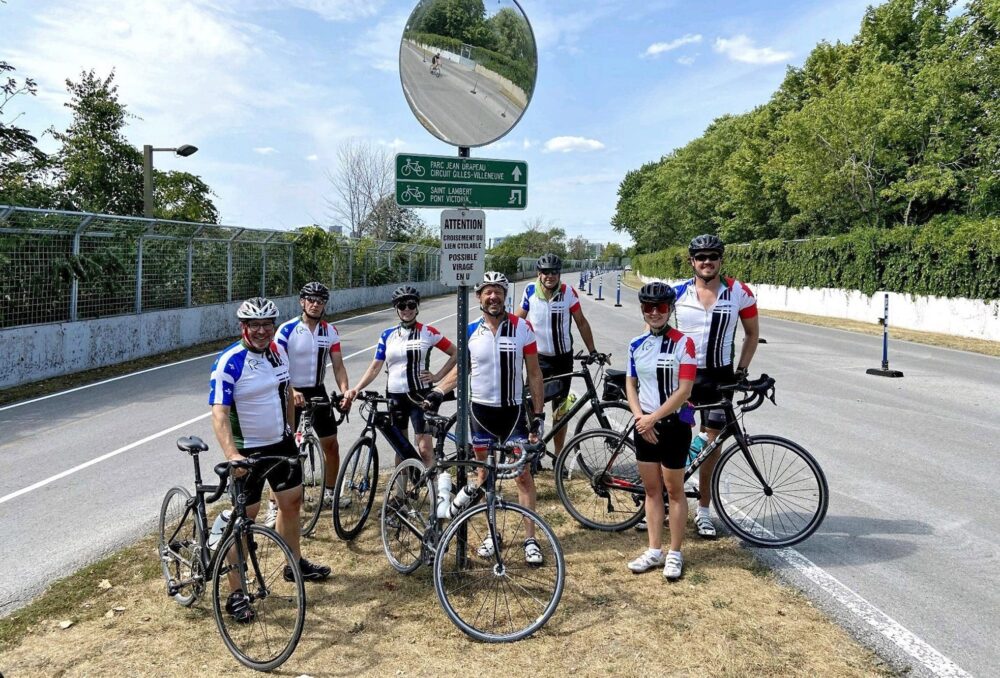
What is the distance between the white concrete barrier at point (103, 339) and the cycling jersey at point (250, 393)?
9980mm

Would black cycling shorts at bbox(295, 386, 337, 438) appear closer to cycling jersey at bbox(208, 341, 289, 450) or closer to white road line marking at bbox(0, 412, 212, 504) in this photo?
cycling jersey at bbox(208, 341, 289, 450)

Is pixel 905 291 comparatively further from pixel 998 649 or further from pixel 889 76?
pixel 998 649

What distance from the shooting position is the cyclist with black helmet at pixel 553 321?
6.11 meters

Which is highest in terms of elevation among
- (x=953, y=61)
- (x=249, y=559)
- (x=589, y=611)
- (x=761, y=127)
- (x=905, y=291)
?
(x=761, y=127)

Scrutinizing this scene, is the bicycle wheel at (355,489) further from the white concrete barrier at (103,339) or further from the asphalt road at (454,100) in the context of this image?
the white concrete barrier at (103,339)

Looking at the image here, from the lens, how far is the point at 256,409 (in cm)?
380

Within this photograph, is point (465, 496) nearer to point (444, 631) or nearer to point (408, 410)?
point (444, 631)

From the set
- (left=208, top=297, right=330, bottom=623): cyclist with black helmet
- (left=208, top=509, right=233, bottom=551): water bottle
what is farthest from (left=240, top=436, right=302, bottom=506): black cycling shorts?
(left=208, top=509, right=233, bottom=551): water bottle

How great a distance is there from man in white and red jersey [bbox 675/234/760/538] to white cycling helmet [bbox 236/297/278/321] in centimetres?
279

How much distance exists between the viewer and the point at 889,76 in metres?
27.8

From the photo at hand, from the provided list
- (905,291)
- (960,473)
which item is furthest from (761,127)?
(960,473)

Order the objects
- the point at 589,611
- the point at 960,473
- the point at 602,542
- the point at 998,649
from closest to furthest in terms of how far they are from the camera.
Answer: the point at 998,649 < the point at 589,611 < the point at 602,542 < the point at 960,473

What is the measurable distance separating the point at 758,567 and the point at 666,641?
4.04 ft

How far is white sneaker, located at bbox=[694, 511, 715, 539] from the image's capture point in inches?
195
